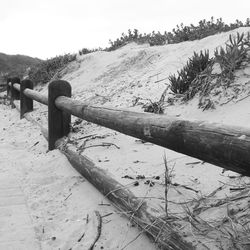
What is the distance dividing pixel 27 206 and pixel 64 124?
6.11 ft

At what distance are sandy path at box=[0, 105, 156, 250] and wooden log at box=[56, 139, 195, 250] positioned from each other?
0.25 feet

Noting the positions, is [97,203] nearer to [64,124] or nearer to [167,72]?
[64,124]

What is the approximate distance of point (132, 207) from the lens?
2648mm

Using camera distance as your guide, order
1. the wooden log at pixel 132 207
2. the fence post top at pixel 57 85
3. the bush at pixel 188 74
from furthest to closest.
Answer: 1. the bush at pixel 188 74
2. the fence post top at pixel 57 85
3. the wooden log at pixel 132 207

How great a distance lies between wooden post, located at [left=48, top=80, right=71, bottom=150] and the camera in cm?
503

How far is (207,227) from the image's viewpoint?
7.32 ft

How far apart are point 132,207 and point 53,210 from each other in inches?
32.8

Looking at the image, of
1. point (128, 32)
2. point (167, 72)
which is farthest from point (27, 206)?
point (128, 32)

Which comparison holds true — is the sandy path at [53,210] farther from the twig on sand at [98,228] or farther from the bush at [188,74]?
the bush at [188,74]

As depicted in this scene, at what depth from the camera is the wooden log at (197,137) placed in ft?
5.65

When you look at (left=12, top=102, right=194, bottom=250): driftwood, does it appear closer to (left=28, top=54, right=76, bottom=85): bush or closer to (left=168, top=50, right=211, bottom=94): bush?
(left=168, top=50, right=211, bottom=94): bush

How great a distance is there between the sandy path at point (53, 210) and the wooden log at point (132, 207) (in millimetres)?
77

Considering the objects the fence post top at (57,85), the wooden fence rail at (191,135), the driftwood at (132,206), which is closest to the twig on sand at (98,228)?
the driftwood at (132,206)

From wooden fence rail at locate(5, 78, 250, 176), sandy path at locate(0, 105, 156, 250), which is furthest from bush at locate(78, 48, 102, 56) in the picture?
wooden fence rail at locate(5, 78, 250, 176)
